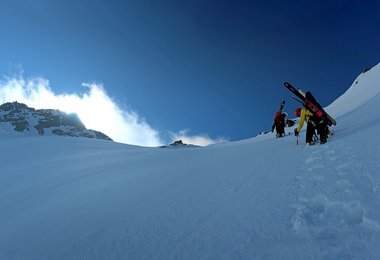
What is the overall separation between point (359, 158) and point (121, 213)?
537cm

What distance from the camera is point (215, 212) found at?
5668mm

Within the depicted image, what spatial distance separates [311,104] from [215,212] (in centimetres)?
834

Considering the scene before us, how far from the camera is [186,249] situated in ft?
14.6

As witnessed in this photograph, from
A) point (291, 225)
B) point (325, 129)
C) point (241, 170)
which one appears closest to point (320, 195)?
point (291, 225)

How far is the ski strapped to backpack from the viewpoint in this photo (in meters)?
12.1

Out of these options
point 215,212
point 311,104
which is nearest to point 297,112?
point 311,104

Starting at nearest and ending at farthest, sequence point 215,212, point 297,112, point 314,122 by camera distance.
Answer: point 215,212 < point 314,122 < point 297,112

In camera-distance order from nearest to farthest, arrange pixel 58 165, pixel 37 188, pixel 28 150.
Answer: pixel 37 188 → pixel 58 165 → pixel 28 150

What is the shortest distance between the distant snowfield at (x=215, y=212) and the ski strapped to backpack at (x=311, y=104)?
2190 mm

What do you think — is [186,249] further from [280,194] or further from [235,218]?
[280,194]

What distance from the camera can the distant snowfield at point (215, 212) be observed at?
4.25m

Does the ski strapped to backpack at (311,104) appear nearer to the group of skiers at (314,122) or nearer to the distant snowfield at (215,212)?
the group of skiers at (314,122)

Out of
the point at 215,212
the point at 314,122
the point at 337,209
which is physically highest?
the point at 314,122

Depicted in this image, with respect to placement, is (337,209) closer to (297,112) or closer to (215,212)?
(215,212)
